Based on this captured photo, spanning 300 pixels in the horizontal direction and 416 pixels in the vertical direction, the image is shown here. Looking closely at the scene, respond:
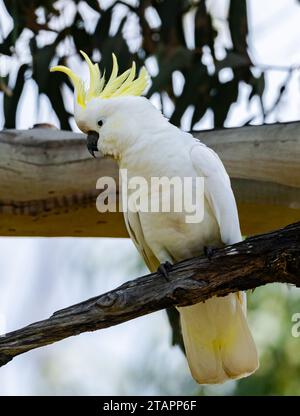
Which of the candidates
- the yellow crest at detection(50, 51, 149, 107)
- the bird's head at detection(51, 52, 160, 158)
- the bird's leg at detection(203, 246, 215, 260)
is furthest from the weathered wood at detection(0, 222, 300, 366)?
the yellow crest at detection(50, 51, 149, 107)

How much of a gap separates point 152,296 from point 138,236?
446 millimetres

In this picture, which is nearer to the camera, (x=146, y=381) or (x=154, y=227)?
(x=154, y=227)

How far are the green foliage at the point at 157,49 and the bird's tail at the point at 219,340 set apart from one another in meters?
1.10

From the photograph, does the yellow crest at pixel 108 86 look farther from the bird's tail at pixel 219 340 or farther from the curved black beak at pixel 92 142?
the bird's tail at pixel 219 340

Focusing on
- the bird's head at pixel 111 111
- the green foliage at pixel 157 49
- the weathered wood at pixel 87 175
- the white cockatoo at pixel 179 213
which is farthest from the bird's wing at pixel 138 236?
the green foliage at pixel 157 49

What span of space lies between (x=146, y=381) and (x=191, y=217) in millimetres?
3153

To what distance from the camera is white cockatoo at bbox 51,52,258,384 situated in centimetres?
267

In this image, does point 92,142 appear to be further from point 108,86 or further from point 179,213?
point 179,213

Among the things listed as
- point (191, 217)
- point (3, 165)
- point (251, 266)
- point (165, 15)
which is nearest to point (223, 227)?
point (191, 217)

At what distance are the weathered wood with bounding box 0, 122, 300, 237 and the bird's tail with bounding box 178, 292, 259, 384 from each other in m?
0.49

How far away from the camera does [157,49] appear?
399 centimetres

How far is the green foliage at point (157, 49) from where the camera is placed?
381 cm

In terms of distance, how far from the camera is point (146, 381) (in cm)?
568
